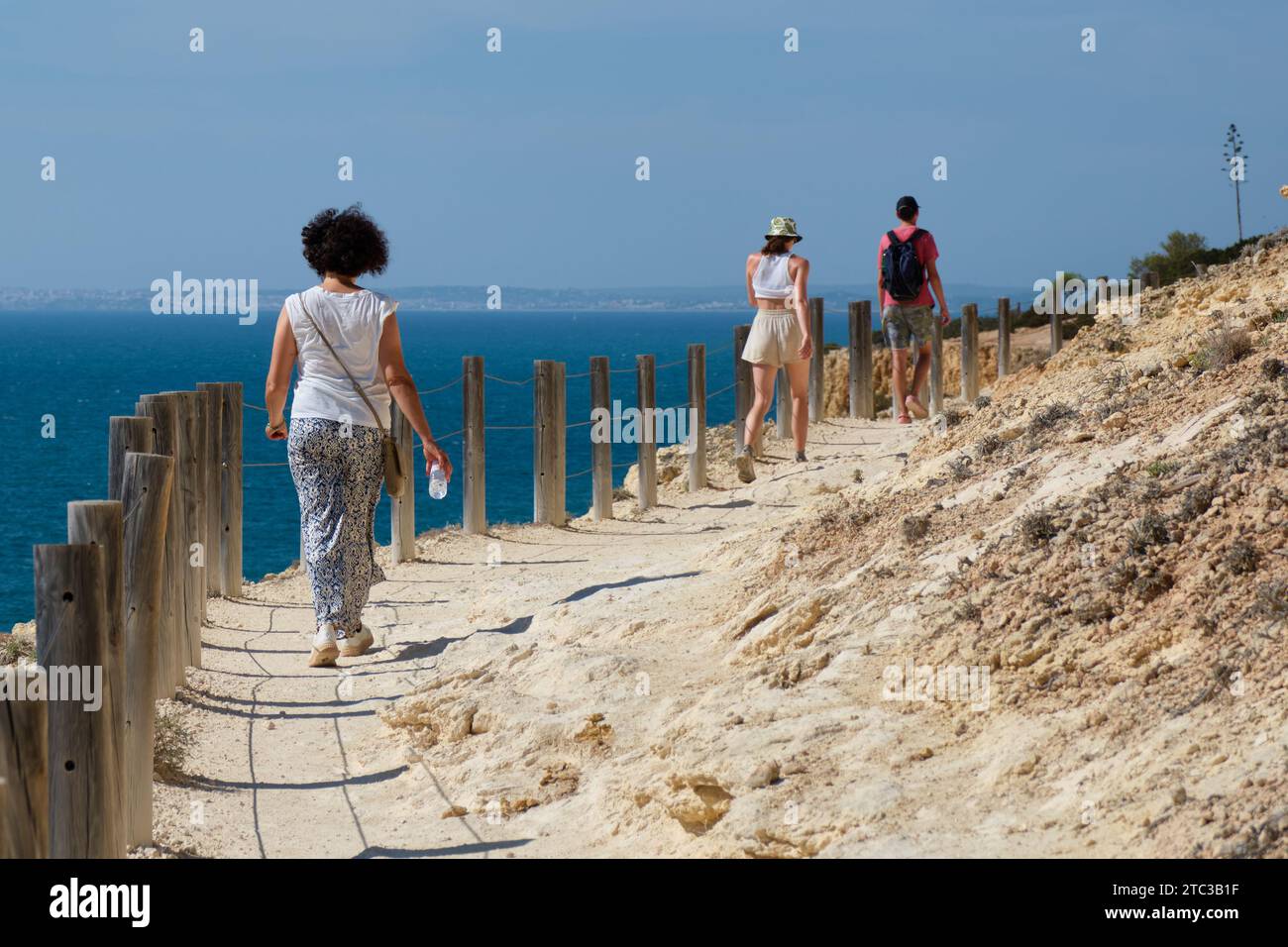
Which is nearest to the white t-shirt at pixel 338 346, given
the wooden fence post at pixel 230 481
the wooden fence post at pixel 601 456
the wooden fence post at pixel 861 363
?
the wooden fence post at pixel 230 481

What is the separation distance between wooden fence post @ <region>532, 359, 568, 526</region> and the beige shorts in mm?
1651

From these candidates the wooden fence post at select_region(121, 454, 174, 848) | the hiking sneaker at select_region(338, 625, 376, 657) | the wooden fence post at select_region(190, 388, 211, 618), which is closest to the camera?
the wooden fence post at select_region(121, 454, 174, 848)

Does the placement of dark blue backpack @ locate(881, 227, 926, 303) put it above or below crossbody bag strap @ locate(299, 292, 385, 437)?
above

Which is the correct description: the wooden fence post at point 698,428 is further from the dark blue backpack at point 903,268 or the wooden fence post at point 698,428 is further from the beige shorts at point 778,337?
the dark blue backpack at point 903,268

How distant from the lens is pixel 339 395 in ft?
25.1

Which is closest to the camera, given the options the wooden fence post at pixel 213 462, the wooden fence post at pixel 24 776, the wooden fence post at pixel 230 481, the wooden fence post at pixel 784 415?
the wooden fence post at pixel 24 776

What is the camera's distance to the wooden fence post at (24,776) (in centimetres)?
402

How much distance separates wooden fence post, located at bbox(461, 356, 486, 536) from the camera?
11.5 meters

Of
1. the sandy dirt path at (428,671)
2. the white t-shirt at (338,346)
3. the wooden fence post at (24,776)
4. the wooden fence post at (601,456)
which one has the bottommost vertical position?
the sandy dirt path at (428,671)

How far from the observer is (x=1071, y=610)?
557cm

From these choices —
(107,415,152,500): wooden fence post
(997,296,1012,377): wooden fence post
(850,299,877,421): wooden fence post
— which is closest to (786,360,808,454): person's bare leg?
(850,299,877,421): wooden fence post

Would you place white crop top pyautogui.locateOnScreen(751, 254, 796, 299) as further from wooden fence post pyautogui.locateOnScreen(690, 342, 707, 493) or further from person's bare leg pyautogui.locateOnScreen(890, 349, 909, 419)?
person's bare leg pyautogui.locateOnScreen(890, 349, 909, 419)

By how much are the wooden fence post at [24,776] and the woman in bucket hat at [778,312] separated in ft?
27.8

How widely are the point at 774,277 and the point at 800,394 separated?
3.73 feet
